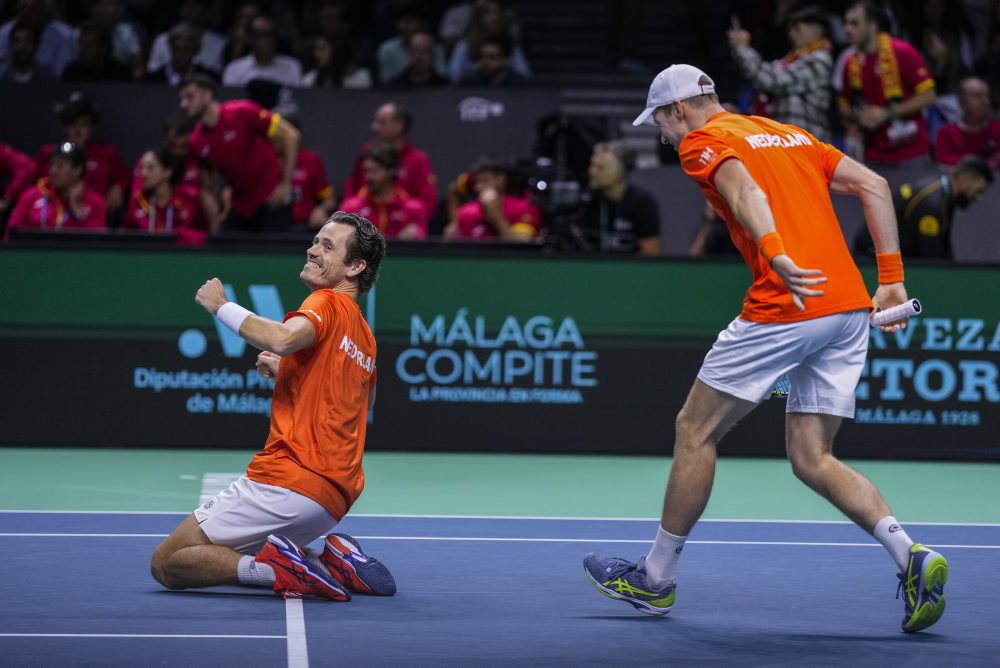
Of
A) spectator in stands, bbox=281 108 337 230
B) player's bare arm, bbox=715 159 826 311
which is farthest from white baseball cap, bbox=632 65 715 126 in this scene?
spectator in stands, bbox=281 108 337 230

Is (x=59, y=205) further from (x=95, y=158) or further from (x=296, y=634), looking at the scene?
(x=296, y=634)

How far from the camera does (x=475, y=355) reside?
991 centimetres

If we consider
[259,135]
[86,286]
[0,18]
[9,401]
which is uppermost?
[0,18]

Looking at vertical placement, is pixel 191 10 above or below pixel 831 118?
above

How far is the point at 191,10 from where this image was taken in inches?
570

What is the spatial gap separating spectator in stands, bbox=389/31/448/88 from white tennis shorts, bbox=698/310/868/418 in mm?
8230

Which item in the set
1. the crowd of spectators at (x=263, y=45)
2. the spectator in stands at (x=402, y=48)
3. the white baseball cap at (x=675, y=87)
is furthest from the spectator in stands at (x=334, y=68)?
the white baseball cap at (x=675, y=87)

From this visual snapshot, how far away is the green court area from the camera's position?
796cm

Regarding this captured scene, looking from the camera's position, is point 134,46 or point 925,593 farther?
point 134,46

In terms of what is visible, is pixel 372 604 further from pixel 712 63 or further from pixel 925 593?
pixel 712 63

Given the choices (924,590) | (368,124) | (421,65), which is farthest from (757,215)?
(421,65)

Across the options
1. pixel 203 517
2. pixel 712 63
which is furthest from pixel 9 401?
pixel 712 63

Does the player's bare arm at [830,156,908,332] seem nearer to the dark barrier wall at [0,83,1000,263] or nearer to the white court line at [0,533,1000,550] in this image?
the white court line at [0,533,1000,550]

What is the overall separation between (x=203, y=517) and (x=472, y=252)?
→ 15.3 feet
